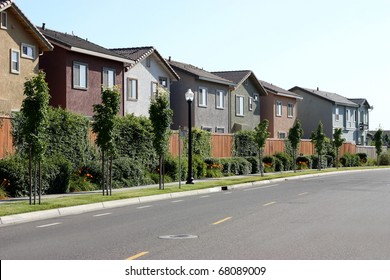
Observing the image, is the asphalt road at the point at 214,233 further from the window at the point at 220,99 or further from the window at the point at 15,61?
the window at the point at 220,99

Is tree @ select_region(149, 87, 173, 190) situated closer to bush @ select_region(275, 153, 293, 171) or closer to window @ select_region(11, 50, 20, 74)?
window @ select_region(11, 50, 20, 74)

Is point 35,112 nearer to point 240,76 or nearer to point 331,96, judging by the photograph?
point 240,76

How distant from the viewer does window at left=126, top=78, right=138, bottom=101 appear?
4512 cm

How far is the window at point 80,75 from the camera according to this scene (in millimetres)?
39500

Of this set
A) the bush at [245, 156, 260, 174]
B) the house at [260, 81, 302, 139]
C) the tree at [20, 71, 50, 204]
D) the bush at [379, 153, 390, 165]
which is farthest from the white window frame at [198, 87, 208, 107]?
the tree at [20, 71, 50, 204]

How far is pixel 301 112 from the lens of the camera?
79.4m

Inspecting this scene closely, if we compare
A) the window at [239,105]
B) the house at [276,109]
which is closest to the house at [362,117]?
the house at [276,109]

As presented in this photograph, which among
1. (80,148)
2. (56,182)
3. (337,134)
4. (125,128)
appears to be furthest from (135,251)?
(337,134)

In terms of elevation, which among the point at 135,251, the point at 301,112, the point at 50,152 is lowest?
the point at 135,251

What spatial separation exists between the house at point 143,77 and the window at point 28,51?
8.70 m

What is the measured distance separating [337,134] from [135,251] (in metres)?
49.4

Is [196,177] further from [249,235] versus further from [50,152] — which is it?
[249,235]

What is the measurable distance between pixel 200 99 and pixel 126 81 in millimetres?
9952

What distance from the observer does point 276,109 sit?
67.1m
